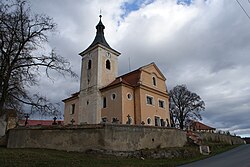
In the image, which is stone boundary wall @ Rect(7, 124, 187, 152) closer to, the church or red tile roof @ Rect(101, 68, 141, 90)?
the church

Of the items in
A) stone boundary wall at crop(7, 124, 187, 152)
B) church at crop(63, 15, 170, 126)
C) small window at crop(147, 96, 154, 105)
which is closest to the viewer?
stone boundary wall at crop(7, 124, 187, 152)

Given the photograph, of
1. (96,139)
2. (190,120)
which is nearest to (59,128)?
(96,139)

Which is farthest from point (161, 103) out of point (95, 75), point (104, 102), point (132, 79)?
point (95, 75)

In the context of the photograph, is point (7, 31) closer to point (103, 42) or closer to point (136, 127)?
point (136, 127)

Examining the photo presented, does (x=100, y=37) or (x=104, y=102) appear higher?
(x=100, y=37)

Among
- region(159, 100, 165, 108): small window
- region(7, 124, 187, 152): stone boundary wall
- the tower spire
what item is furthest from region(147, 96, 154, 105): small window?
region(7, 124, 187, 152): stone boundary wall

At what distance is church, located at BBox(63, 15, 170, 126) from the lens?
1066 inches

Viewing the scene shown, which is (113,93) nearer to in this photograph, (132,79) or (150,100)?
(132,79)

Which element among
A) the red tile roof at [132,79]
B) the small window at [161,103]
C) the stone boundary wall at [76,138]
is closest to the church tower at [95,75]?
the red tile roof at [132,79]

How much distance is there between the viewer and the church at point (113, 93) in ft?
88.8

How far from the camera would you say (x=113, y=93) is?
2773 centimetres

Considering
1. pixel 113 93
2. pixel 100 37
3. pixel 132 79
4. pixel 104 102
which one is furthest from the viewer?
pixel 100 37

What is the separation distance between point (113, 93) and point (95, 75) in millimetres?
4106

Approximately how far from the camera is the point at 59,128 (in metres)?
17.3
